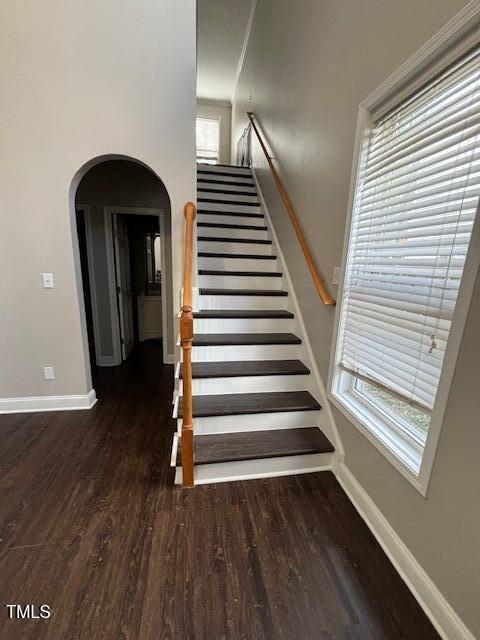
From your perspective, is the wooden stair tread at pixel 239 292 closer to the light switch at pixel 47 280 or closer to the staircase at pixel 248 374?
the staircase at pixel 248 374

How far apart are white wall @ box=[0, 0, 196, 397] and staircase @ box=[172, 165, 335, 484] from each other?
68 centimetres

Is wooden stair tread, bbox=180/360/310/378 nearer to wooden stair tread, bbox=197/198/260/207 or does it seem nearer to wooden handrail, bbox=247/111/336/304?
wooden handrail, bbox=247/111/336/304

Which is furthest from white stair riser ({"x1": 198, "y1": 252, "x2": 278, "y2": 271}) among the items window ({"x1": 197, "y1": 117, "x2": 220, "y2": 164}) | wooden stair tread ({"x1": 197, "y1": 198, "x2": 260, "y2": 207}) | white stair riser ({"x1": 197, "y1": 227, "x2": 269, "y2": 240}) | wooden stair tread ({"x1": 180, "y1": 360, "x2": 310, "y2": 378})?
window ({"x1": 197, "y1": 117, "x2": 220, "y2": 164})

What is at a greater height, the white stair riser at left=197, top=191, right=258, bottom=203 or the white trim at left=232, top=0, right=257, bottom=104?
the white trim at left=232, top=0, right=257, bottom=104

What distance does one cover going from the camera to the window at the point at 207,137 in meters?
6.09

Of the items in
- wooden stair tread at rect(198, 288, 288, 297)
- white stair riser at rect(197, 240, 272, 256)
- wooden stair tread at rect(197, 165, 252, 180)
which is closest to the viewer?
wooden stair tread at rect(198, 288, 288, 297)

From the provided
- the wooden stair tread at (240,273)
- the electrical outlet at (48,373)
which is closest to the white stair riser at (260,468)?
the electrical outlet at (48,373)

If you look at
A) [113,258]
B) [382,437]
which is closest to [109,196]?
[113,258]

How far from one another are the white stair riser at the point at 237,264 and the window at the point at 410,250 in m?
1.39

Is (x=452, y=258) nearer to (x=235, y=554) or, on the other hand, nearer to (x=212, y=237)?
(x=235, y=554)

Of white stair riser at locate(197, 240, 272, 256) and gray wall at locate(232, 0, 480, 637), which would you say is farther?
white stair riser at locate(197, 240, 272, 256)

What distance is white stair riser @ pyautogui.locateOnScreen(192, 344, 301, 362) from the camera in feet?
7.12

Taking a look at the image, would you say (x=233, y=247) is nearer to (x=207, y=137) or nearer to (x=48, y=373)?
(x=48, y=373)

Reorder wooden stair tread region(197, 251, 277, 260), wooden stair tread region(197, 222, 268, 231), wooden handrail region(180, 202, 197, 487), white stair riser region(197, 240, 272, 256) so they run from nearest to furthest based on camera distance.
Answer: wooden handrail region(180, 202, 197, 487)
wooden stair tread region(197, 251, 277, 260)
white stair riser region(197, 240, 272, 256)
wooden stair tread region(197, 222, 268, 231)
